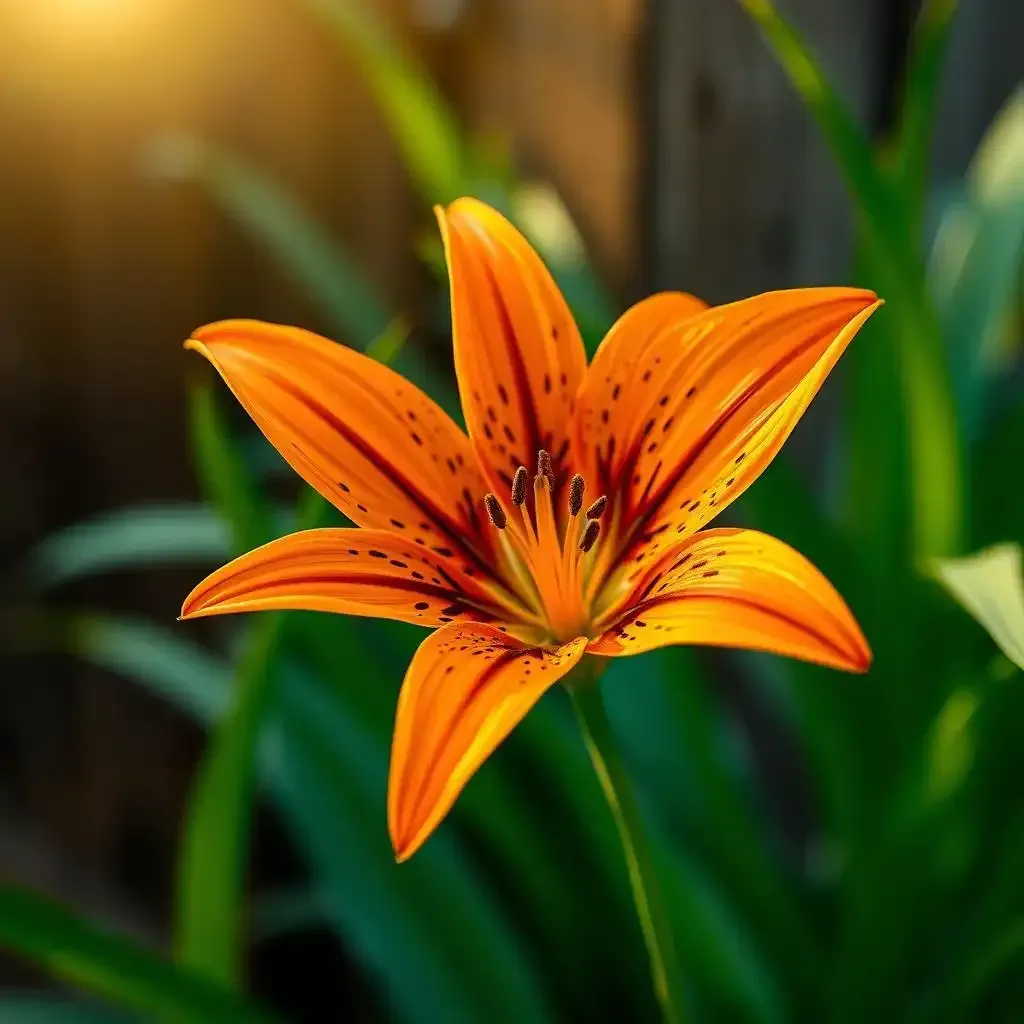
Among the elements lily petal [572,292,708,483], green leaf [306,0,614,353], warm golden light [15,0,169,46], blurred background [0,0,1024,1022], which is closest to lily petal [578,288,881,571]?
lily petal [572,292,708,483]

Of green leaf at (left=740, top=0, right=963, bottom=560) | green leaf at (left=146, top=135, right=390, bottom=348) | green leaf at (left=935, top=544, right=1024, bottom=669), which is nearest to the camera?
green leaf at (left=935, top=544, right=1024, bottom=669)

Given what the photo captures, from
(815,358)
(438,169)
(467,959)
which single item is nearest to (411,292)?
(438,169)

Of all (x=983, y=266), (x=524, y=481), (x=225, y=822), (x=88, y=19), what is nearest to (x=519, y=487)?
(x=524, y=481)

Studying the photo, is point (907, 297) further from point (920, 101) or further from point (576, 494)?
point (576, 494)

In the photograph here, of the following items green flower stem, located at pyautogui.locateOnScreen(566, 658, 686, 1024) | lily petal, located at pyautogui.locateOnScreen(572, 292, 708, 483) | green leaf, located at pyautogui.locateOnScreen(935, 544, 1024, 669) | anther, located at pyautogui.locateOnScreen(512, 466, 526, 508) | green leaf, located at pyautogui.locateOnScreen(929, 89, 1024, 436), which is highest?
green leaf, located at pyautogui.locateOnScreen(929, 89, 1024, 436)

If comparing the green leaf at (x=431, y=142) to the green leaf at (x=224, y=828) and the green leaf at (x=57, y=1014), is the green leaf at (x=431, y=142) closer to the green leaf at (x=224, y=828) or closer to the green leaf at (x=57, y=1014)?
the green leaf at (x=224, y=828)

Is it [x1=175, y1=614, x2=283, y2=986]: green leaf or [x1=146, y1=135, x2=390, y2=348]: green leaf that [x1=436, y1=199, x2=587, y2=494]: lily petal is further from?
[x1=146, y1=135, x2=390, y2=348]: green leaf

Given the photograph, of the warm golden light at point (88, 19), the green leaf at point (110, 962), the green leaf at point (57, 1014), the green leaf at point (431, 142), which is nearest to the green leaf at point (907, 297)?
the green leaf at point (431, 142)
